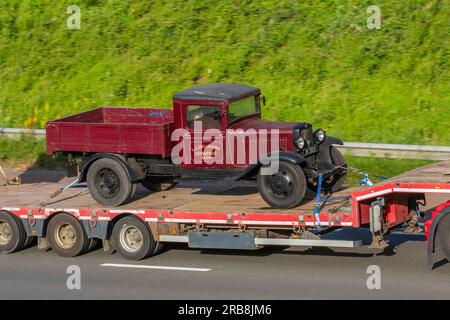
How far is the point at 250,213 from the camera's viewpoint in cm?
1344

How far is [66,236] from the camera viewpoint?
14961 millimetres

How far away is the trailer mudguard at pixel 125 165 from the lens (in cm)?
1489

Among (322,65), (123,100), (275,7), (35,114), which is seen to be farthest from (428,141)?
(35,114)

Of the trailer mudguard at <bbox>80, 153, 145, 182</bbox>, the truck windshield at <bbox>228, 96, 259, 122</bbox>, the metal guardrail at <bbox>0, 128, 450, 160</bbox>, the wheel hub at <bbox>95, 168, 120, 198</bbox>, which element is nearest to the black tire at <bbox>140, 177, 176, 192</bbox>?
the trailer mudguard at <bbox>80, 153, 145, 182</bbox>

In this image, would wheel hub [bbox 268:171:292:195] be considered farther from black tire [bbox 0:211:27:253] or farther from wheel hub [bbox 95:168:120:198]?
black tire [bbox 0:211:27:253]

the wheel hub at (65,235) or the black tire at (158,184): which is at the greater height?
the black tire at (158,184)

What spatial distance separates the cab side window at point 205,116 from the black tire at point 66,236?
2410 millimetres

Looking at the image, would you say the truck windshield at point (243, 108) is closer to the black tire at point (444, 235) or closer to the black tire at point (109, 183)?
the black tire at point (109, 183)

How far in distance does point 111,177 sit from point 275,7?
427 inches

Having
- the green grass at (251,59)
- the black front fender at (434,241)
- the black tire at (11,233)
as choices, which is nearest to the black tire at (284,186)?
the black front fender at (434,241)

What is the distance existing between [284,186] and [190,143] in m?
1.90

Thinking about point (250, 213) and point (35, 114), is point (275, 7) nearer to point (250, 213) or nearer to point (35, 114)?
point (35, 114)

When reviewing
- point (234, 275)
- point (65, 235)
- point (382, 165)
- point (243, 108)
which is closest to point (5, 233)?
point (65, 235)
